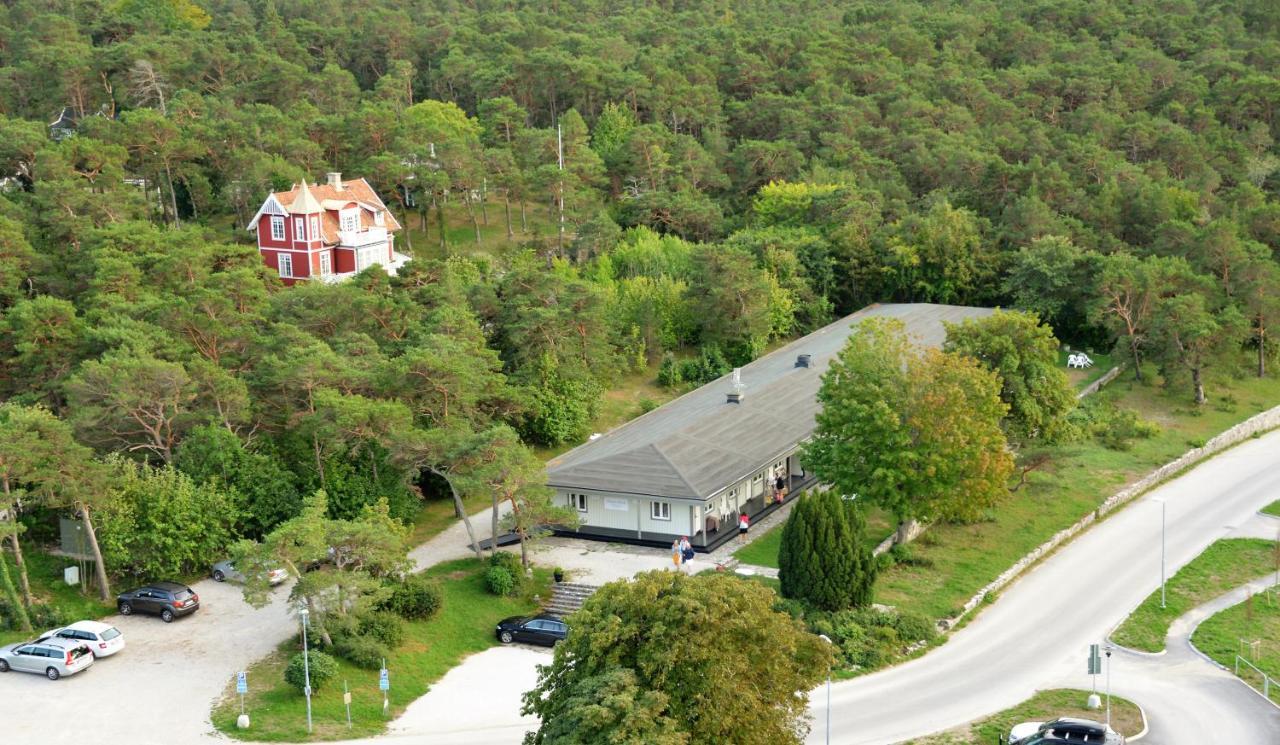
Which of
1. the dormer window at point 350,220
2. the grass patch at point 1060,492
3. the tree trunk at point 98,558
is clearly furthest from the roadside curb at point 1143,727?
the dormer window at point 350,220

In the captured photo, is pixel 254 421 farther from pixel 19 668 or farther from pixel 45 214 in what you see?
pixel 45 214

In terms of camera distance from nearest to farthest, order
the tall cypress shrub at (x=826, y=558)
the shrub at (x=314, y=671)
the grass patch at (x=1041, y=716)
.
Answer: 1. the grass patch at (x=1041, y=716)
2. the shrub at (x=314, y=671)
3. the tall cypress shrub at (x=826, y=558)

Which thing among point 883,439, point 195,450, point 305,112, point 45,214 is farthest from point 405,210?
point 883,439

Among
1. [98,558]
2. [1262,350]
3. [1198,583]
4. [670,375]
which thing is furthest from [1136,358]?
[98,558]

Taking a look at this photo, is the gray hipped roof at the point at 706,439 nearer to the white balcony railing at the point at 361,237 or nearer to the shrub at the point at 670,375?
the shrub at the point at 670,375

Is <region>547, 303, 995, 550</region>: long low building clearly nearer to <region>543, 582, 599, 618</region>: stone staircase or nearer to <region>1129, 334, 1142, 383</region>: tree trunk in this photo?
<region>543, 582, 599, 618</region>: stone staircase

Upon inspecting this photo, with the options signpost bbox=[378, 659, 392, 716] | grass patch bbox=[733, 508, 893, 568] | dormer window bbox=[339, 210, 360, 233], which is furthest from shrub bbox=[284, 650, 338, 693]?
dormer window bbox=[339, 210, 360, 233]
